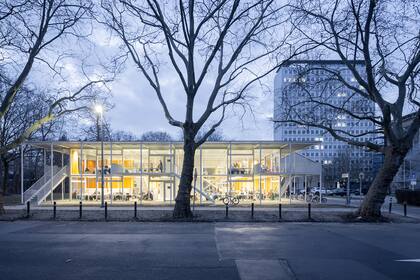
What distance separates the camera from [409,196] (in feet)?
126

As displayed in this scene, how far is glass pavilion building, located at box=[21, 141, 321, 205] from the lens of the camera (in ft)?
118

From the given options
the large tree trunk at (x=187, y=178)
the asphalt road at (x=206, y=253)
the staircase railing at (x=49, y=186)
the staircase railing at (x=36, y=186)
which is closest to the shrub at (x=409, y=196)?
the asphalt road at (x=206, y=253)

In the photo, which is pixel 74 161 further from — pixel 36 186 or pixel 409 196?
pixel 409 196

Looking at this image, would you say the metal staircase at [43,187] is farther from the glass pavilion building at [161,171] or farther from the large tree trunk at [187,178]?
the large tree trunk at [187,178]

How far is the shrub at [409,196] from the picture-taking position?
3712 centimetres

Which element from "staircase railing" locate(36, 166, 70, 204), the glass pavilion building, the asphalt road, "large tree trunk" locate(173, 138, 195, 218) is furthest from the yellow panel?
the asphalt road

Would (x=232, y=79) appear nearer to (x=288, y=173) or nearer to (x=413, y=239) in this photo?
(x=413, y=239)

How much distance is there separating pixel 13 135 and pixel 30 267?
40.8 meters

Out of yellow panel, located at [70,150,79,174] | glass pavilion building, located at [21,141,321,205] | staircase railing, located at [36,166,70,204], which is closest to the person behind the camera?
staircase railing, located at [36,166,70,204]

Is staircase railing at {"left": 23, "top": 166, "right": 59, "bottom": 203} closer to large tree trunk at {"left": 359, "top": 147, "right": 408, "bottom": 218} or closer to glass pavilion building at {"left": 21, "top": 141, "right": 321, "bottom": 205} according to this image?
glass pavilion building at {"left": 21, "top": 141, "right": 321, "bottom": 205}

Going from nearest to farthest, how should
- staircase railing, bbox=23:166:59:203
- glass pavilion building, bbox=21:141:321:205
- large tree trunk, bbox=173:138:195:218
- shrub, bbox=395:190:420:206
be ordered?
large tree trunk, bbox=173:138:195:218 < staircase railing, bbox=23:166:59:203 < glass pavilion building, bbox=21:141:321:205 < shrub, bbox=395:190:420:206

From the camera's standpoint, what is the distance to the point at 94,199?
123 feet

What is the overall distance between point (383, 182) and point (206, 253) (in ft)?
45.0

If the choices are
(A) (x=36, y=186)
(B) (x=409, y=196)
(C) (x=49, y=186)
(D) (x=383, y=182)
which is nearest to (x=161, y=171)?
(C) (x=49, y=186)
